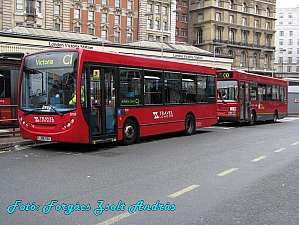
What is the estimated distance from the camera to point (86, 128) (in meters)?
11.6

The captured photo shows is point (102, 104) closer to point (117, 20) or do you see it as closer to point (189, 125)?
point (189, 125)

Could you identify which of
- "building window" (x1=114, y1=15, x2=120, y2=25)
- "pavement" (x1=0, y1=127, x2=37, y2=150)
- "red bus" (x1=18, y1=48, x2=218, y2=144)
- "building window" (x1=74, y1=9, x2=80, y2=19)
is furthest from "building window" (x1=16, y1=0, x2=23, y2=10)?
"red bus" (x1=18, y1=48, x2=218, y2=144)

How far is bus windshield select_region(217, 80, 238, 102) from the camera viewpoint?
2257 cm

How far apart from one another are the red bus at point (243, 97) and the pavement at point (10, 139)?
1250 cm

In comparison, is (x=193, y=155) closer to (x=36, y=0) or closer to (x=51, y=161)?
(x=51, y=161)

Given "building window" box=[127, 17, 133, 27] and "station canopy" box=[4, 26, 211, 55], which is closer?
"station canopy" box=[4, 26, 211, 55]

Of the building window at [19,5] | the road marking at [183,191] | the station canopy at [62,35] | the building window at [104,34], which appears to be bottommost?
the road marking at [183,191]

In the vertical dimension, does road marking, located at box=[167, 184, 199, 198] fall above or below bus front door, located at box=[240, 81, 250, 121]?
below

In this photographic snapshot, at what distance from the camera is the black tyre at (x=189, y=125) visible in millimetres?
17203

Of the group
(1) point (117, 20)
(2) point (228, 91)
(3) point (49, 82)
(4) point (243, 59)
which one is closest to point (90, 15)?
(1) point (117, 20)

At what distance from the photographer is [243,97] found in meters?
23.1

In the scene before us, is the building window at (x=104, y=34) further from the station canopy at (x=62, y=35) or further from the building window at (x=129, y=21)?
the station canopy at (x=62, y=35)

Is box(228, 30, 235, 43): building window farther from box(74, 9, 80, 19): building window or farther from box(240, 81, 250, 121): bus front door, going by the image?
box(240, 81, 250, 121): bus front door

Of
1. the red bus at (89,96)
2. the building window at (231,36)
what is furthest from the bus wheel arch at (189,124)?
the building window at (231,36)
